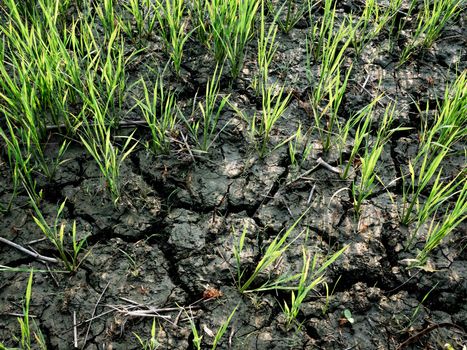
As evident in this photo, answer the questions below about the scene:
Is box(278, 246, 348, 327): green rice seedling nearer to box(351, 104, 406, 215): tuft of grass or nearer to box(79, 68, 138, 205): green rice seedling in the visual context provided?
box(351, 104, 406, 215): tuft of grass

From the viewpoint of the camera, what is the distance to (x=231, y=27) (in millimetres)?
2070

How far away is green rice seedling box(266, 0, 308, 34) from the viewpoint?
2412 mm

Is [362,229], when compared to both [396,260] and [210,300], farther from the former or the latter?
[210,300]

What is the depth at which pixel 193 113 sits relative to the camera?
82.8 inches

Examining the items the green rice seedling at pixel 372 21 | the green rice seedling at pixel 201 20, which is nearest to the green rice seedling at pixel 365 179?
the green rice seedling at pixel 372 21

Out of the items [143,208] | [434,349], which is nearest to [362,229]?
[434,349]

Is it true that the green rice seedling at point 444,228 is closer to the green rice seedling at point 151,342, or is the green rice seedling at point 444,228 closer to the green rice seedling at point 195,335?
the green rice seedling at point 195,335

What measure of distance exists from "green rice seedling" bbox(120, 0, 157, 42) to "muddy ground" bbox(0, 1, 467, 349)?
9.9 inches

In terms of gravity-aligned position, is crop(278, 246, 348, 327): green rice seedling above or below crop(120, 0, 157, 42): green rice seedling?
below

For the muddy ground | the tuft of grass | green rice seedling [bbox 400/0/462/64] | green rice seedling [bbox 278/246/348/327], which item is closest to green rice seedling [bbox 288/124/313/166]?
the muddy ground

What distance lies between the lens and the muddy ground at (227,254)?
1.64 meters

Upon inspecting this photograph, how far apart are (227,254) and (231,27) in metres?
0.95

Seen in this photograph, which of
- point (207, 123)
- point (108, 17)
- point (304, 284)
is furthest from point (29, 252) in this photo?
point (108, 17)

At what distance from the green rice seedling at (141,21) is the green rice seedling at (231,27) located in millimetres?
298
